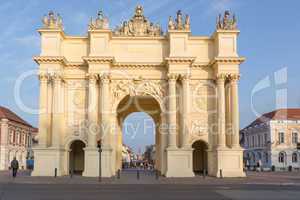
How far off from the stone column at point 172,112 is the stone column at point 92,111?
20.0 ft

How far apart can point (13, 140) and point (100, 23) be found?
37670 mm

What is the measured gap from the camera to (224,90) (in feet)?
124

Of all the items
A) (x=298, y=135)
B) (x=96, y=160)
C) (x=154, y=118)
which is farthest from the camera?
(x=298, y=135)

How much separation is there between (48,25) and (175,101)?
12.4m

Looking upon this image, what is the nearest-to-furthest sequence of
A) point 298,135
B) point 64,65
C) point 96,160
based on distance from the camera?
1. point 96,160
2. point 64,65
3. point 298,135

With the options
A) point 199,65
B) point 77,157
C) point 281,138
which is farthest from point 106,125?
point 281,138

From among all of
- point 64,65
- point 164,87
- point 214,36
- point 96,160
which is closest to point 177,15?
point 214,36

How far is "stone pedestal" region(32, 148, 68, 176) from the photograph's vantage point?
3575 cm

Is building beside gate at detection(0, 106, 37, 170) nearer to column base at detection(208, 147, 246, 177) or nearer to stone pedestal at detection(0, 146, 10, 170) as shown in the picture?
stone pedestal at detection(0, 146, 10, 170)

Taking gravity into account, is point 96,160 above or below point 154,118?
below

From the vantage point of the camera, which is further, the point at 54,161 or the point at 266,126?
the point at 266,126

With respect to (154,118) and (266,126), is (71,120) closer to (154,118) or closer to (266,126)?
(154,118)

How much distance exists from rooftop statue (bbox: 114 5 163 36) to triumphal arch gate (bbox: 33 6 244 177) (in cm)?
9
